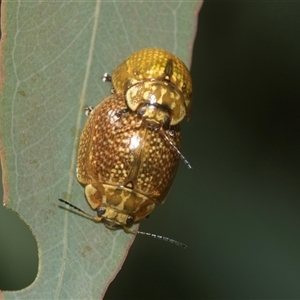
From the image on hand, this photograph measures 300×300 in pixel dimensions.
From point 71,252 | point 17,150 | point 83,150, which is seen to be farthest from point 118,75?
point 71,252

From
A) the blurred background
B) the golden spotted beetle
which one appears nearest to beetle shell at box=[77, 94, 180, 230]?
the golden spotted beetle

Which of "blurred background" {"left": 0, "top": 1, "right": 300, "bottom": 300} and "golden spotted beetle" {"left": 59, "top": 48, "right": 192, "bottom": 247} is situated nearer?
"golden spotted beetle" {"left": 59, "top": 48, "right": 192, "bottom": 247}

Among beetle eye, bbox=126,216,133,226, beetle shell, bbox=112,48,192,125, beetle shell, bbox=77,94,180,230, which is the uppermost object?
beetle shell, bbox=112,48,192,125

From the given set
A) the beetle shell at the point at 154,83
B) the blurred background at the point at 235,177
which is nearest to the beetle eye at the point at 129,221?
the beetle shell at the point at 154,83

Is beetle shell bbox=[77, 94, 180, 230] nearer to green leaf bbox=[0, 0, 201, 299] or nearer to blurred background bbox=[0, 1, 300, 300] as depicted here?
green leaf bbox=[0, 0, 201, 299]

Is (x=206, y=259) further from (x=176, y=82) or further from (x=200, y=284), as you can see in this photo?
(x=176, y=82)

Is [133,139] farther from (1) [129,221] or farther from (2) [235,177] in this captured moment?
(2) [235,177]

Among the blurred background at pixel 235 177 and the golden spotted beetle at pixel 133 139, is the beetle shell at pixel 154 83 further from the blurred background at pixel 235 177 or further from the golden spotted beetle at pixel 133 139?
the blurred background at pixel 235 177
